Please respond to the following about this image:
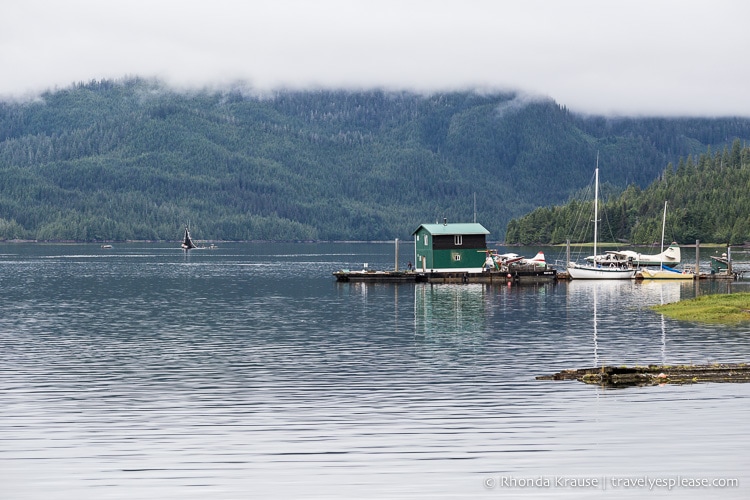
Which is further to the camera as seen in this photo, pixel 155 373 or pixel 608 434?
pixel 155 373

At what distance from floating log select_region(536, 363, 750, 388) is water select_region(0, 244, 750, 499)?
46.7 inches

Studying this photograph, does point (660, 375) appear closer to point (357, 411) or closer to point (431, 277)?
point (357, 411)

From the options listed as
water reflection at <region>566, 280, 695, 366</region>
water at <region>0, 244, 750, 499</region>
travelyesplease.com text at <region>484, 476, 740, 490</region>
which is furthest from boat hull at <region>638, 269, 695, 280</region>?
travelyesplease.com text at <region>484, 476, 740, 490</region>

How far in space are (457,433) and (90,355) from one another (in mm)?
35597

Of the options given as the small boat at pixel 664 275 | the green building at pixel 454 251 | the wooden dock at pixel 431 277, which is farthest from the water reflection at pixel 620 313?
the green building at pixel 454 251

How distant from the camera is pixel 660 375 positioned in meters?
55.7

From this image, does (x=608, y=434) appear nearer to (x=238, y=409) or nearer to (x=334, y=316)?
(x=238, y=409)

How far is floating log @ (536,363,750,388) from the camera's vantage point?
55438 millimetres

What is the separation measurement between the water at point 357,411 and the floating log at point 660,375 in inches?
46.7

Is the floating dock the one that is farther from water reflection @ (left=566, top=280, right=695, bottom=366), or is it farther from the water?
the water

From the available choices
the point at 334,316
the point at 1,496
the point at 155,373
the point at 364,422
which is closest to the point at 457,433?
the point at 364,422

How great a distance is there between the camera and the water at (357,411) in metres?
36.3

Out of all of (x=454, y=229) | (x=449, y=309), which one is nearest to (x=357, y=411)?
(x=449, y=309)

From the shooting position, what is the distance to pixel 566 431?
44.1m
